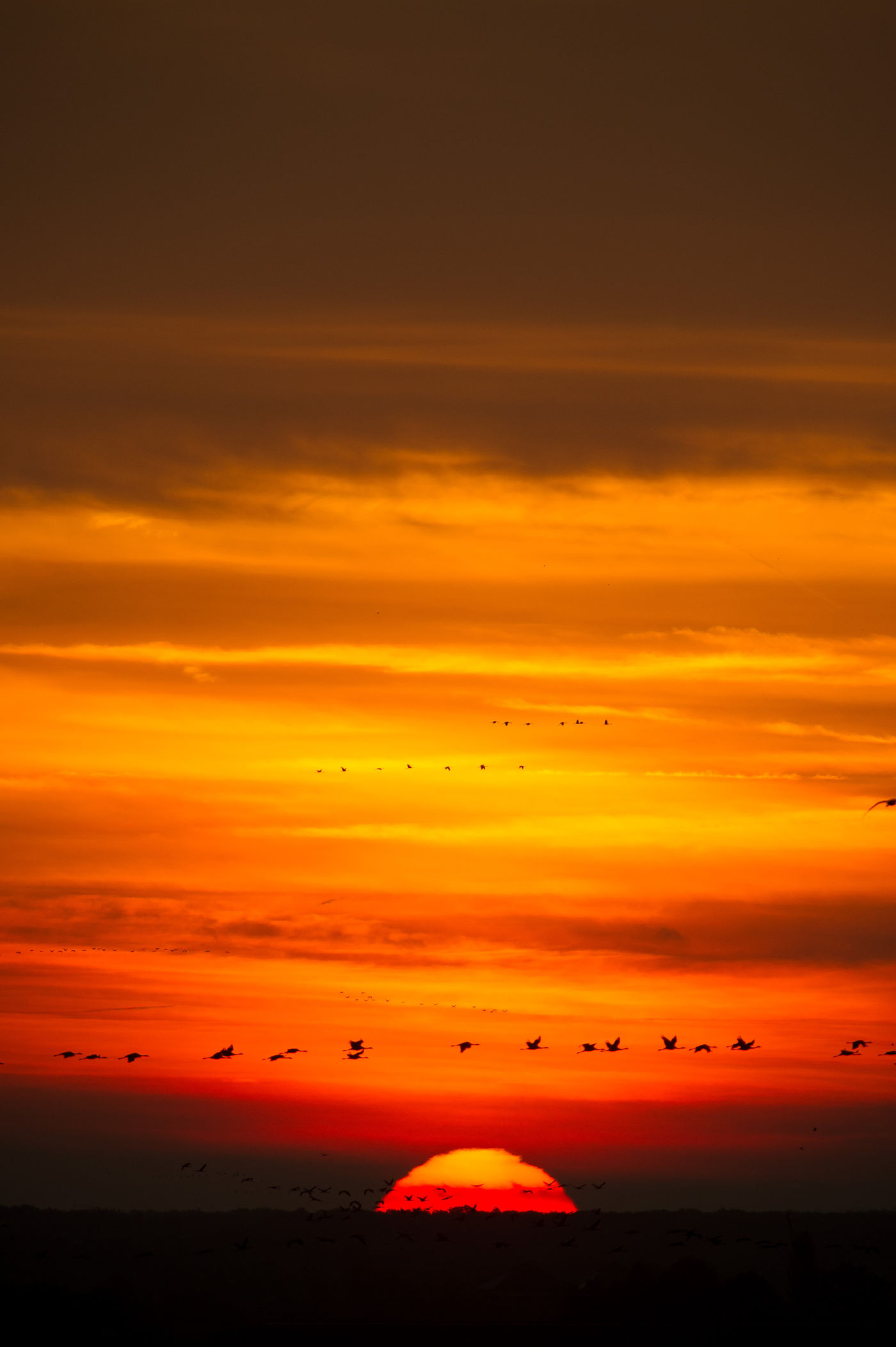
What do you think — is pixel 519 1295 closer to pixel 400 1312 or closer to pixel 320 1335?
pixel 400 1312

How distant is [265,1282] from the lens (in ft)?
590

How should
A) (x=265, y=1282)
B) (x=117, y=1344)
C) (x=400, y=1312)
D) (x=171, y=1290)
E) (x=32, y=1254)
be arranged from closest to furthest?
1. (x=117, y=1344)
2. (x=400, y=1312)
3. (x=171, y=1290)
4. (x=265, y=1282)
5. (x=32, y=1254)

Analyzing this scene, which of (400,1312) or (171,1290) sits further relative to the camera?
(171,1290)

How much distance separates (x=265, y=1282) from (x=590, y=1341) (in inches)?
3610

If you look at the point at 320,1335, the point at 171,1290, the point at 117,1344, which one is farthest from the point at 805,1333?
the point at 171,1290

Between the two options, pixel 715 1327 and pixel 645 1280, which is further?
pixel 645 1280

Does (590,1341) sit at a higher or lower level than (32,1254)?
lower

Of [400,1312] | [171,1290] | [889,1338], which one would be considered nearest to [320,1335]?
[889,1338]

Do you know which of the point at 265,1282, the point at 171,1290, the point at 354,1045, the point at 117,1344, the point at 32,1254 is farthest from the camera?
the point at 32,1254

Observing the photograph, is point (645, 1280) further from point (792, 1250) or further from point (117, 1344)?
point (117, 1344)

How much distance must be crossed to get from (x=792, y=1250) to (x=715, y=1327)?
636 inches

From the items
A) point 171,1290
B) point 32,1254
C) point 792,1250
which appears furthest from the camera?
point 32,1254

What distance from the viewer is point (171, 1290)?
15788 centimetres

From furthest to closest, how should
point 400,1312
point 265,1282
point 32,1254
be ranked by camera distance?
point 32,1254, point 265,1282, point 400,1312
